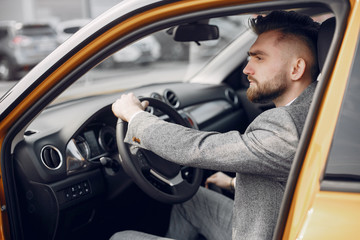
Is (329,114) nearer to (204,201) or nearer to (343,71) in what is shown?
(343,71)

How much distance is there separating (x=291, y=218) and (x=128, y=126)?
693mm

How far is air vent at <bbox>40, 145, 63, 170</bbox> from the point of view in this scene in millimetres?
1881

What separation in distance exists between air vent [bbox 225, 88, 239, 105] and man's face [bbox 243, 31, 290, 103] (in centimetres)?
178

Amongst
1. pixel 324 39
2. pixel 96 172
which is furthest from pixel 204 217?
pixel 324 39

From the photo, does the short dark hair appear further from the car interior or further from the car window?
the car window

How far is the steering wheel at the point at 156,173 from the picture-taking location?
1.73 meters

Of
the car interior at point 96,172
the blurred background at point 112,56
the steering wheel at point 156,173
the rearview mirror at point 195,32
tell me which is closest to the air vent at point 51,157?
the car interior at point 96,172

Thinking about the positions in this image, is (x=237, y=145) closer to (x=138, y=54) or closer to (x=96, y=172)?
(x=96, y=172)

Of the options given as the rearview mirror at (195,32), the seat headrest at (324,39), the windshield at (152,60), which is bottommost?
the seat headrest at (324,39)

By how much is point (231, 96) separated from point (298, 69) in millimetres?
1938

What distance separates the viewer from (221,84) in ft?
11.5

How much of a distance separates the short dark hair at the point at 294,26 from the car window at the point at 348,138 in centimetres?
46

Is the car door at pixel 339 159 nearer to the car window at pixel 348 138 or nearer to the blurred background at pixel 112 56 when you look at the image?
the car window at pixel 348 138

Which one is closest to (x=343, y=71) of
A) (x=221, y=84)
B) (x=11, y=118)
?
(x=11, y=118)
